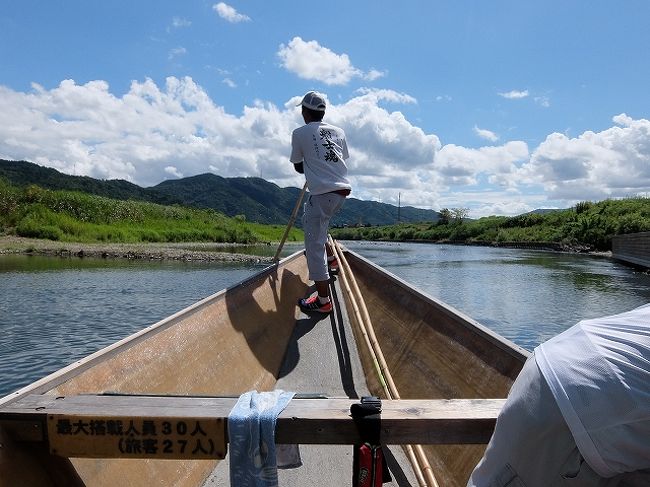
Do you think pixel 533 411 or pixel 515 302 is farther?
pixel 515 302

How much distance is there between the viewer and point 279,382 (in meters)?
3.69

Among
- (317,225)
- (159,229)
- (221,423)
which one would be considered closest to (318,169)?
(317,225)

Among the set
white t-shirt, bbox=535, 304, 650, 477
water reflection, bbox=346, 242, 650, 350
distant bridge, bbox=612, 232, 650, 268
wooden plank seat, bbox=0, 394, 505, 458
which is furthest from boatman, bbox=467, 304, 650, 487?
distant bridge, bbox=612, 232, 650, 268

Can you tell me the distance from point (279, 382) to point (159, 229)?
43074 millimetres

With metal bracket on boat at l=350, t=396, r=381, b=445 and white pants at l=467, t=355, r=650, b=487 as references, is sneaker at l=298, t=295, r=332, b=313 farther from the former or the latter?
white pants at l=467, t=355, r=650, b=487

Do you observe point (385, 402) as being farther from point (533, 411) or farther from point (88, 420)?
point (88, 420)

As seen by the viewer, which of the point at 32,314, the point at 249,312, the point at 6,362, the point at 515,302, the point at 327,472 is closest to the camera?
the point at 327,472

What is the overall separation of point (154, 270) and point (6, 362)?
45.9ft

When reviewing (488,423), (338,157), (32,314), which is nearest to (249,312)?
(338,157)

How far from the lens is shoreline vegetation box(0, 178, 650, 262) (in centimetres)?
3052

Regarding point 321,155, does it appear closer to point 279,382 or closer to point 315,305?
point 315,305

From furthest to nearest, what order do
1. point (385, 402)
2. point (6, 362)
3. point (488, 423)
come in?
point (6, 362)
point (385, 402)
point (488, 423)

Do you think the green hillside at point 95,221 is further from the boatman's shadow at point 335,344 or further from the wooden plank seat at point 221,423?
the wooden plank seat at point 221,423

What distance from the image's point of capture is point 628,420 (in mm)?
949
